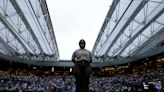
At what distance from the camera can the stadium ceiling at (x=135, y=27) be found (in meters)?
21.6

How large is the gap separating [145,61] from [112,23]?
836 inches

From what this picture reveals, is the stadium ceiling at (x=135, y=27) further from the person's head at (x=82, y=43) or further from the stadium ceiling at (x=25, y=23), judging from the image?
the person's head at (x=82, y=43)

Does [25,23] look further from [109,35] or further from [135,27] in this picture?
[135,27]

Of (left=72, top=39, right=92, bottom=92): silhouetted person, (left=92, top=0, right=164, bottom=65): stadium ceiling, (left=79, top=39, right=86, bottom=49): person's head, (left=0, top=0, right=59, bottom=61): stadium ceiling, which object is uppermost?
(left=0, top=0, right=59, bottom=61): stadium ceiling

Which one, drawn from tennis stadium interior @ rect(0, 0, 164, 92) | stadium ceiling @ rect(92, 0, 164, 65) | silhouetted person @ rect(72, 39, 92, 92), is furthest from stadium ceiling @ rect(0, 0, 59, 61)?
silhouetted person @ rect(72, 39, 92, 92)

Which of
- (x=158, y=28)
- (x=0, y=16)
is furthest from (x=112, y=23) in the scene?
(x=0, y=16)

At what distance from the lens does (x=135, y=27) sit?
2834 centimetres

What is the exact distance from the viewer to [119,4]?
21.5 m

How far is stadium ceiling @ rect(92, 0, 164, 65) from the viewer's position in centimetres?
2161

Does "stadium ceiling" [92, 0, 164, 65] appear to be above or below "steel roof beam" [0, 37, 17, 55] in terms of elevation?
below

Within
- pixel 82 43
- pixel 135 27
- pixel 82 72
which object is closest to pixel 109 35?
pixel 135 27

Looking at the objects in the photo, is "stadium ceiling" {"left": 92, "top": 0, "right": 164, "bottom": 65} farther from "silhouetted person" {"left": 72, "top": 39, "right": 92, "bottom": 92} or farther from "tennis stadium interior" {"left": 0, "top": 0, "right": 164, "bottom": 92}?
"silhouetted person" {"left": 72, "top": 39, "right": 92, "bottom": 92}

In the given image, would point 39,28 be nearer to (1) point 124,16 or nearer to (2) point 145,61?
(1) point 124,16

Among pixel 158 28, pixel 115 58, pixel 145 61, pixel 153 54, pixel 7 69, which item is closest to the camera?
pixel 158 28
